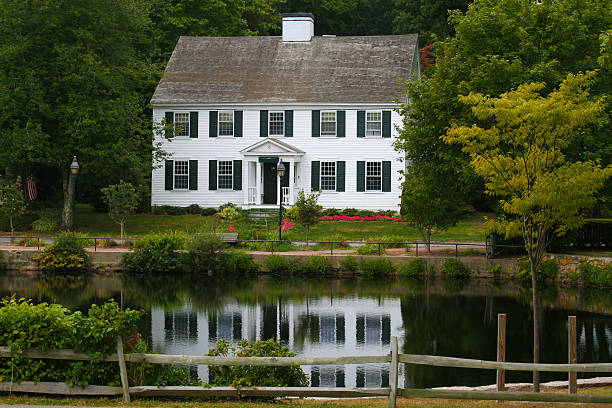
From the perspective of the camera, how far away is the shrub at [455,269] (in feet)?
87.6

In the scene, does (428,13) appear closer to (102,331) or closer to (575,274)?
(575,274)

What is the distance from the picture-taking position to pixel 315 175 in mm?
40531

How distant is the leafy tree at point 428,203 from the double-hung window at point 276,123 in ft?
44.1

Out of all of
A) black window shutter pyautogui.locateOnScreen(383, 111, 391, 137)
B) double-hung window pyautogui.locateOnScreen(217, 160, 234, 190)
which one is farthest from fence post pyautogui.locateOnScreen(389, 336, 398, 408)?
double-hung window pyautogui.locateOnScreen(217, 160, 234, 190)

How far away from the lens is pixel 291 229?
3459 centimetres

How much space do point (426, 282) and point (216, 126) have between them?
733 inches

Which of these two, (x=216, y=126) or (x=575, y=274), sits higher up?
(x=216, y=126)

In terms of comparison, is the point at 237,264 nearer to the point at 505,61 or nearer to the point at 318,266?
the point at 318,266

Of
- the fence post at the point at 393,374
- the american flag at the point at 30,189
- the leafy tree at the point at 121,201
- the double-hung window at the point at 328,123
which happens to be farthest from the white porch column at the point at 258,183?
the fence post at the point at 393,374

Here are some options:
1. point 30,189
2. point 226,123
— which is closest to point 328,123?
point 226,123

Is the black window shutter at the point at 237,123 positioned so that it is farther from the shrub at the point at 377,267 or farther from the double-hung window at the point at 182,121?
the shrub at the point at 377,267

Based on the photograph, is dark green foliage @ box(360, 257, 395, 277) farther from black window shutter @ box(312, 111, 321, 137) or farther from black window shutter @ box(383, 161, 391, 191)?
black window shutter @ box(312, 111, 321, 137)

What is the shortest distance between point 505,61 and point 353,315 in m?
8.53

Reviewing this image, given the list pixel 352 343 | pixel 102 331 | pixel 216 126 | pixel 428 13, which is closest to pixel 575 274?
pixel 352 343
